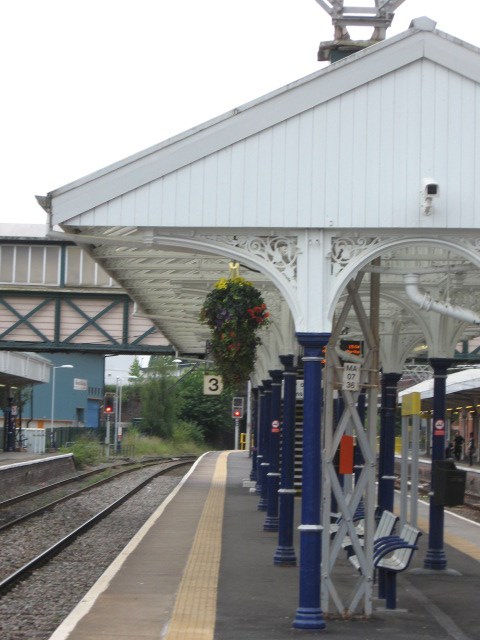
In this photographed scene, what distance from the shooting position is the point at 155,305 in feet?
63.6

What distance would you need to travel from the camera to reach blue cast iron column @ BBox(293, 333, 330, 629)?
9.73 m

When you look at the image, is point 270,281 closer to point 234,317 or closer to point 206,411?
point 234,317

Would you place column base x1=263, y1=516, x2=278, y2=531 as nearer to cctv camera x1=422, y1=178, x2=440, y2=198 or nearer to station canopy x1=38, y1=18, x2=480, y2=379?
station canopy x1=38, y1=18, x2=480, y2=379

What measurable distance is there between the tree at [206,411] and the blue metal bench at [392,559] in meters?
70.9

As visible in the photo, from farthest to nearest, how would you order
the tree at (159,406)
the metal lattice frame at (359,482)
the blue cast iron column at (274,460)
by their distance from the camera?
the tree at (159,406) → the blue cast iron column at (274,460) → the metal lattice frame at (359,482)

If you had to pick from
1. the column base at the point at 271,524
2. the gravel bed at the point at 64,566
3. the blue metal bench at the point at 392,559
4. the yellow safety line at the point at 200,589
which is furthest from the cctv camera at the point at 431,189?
the column base at the point at 271,524

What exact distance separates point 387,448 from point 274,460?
2622 mm

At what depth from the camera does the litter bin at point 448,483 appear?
41.7 feet

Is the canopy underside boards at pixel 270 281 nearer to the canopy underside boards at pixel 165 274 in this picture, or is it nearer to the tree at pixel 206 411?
the canopy underside boards at pixel 165 274

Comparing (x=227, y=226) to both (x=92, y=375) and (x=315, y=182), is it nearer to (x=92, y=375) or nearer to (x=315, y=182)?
(x=315, y=182)

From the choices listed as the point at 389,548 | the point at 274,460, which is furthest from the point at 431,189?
the point at 274,460

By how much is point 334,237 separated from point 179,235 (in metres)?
1.35

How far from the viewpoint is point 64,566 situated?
15414 mm

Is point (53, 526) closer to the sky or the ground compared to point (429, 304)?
closer to the ground
